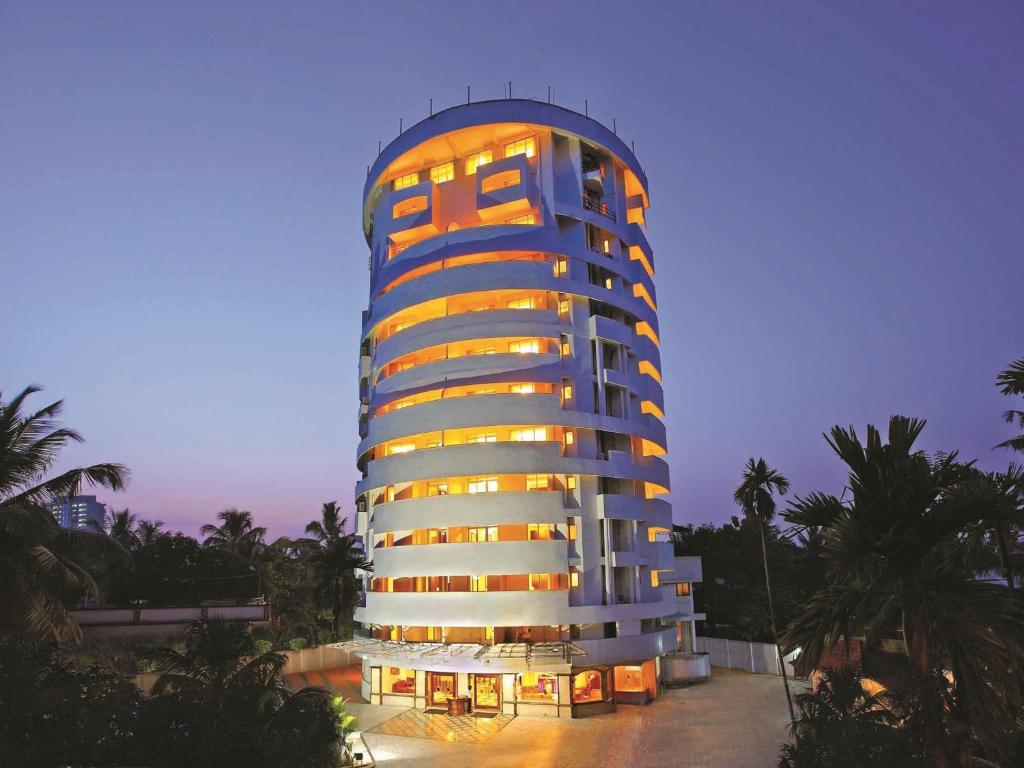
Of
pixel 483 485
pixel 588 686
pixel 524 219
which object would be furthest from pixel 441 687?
pixel 524 219

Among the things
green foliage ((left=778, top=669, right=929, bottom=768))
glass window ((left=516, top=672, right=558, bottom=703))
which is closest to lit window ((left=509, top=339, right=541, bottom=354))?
glass window ((left=516, top=672, right=558, bottom=703))

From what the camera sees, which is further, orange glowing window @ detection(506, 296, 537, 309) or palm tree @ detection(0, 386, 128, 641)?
orange glowing window @ detection(506, 296, 537, 309)

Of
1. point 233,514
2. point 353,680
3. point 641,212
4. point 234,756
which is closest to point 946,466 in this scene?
A: point 234,756

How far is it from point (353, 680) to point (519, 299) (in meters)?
25.8

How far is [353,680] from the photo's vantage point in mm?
46312

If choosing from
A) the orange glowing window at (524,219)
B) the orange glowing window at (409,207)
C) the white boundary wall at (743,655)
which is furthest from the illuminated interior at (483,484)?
the white boundary wall at (743,655)

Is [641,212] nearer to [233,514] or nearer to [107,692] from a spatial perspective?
[107,692]

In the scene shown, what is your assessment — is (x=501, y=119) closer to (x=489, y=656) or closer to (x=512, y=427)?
(x=512, y=427)

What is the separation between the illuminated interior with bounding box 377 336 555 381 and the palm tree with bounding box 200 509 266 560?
102 ft

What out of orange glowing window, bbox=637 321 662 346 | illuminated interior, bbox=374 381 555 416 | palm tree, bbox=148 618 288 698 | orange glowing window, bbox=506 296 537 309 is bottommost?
palm tree, bbox=148 618 288 698

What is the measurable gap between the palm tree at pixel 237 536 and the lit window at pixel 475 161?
39.7 meters

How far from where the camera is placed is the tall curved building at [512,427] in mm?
35719

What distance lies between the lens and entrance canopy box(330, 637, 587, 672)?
33469 millimetres

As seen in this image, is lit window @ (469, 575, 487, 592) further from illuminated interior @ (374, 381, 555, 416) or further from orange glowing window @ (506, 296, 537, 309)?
orange glowing window @ (506, 296, 537, 309)
